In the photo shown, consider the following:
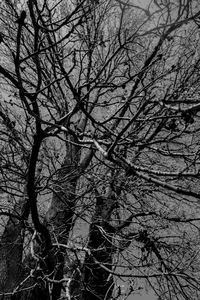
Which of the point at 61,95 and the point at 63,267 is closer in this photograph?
the point at 63,267

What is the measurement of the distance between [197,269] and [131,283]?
3.09m

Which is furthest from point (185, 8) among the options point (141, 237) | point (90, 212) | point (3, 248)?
point (3, 248)

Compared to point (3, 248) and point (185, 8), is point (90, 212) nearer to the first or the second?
point (3, 248)

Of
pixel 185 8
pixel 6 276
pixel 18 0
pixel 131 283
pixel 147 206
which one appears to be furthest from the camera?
pixel 147 206

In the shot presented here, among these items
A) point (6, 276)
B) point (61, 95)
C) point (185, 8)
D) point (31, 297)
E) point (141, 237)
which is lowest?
point (31, 297)

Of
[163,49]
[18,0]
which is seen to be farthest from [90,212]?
[18,0]

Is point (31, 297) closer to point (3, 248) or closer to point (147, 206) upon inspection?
point (3, 248)

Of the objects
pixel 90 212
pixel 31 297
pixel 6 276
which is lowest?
pixel 31 297

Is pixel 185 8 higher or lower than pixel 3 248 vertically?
higher

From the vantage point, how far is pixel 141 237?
11.3ft

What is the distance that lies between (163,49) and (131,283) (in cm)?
303

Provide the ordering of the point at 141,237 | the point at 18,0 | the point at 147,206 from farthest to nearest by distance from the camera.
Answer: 1. the point at 147,206
2. the point at 18,0
3. the point at 141,237

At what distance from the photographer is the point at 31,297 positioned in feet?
13.6

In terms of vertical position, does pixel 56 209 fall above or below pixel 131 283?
above
